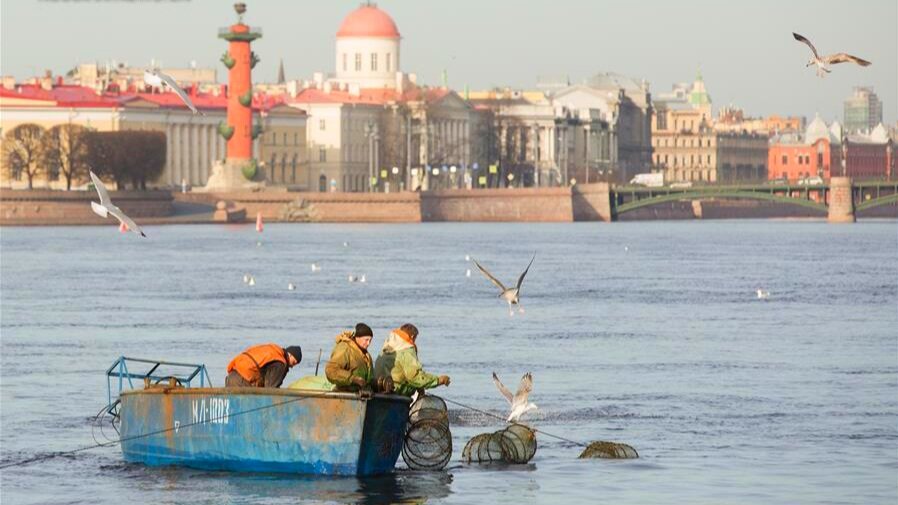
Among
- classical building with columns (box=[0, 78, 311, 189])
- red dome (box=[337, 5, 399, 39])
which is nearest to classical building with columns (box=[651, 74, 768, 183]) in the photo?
red dome (box=[337, 5, 399, 39])

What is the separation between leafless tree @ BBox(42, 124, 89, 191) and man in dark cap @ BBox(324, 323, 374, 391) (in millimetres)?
Result: 79808

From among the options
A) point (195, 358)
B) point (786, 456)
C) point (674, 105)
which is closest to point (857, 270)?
point (195, 358)

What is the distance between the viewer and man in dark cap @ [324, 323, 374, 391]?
55.9 feet

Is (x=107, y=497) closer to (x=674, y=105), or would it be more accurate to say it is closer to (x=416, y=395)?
(x=416, y=395)

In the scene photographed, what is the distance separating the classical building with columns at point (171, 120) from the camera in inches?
4107

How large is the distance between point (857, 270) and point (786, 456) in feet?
115

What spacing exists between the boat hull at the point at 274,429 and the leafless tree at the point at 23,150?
81.0 m

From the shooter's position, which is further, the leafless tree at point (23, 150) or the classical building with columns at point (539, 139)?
the classical building with columns at point (539, 139)

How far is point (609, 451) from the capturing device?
63.6 feet

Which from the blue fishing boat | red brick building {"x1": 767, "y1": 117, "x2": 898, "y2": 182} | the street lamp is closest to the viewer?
the blue fishing boat

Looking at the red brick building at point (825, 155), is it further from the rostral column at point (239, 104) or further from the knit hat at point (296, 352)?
the knit hat at point (296, 352)

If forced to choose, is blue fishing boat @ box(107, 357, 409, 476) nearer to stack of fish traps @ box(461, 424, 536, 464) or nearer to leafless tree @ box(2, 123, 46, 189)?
stack of fish traps @ box(461, 424, 536, 464)

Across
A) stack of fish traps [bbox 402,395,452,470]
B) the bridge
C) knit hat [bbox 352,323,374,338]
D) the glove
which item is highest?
the bridge

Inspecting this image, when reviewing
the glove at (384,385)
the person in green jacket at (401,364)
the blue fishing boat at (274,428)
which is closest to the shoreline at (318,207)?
the blue fishing boat at (274,428)
